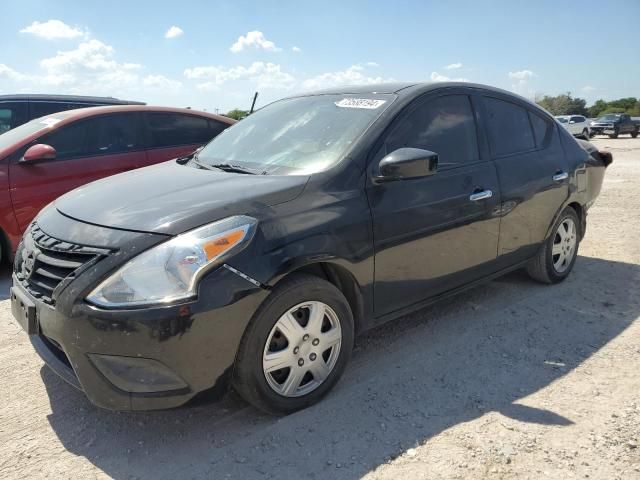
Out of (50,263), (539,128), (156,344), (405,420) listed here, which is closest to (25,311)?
(50,263)

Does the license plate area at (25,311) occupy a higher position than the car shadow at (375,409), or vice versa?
the license plate area at (25,311)

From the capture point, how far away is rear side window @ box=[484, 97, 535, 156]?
3.93 metres

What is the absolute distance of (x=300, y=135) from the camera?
338 centimetres

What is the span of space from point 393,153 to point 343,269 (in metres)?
0.71

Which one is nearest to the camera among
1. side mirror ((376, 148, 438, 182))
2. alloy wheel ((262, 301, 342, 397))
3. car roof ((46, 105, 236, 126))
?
alloy wheel ((262, 301, 342, 397))

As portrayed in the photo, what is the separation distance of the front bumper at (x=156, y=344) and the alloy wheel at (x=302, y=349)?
25cm

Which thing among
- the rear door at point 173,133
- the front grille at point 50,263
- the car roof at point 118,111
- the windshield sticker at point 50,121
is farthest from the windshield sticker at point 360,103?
the windshield sticker at point 50,121

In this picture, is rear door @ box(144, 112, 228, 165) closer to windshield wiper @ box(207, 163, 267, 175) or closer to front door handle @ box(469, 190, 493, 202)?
windshield wiper @ box(207, 163, 267, 175)

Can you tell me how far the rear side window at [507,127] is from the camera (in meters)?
3.93

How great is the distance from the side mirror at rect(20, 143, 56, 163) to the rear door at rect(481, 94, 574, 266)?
12.9 feet

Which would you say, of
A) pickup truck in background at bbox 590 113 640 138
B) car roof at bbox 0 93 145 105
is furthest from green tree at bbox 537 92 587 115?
car roof at bbox 0 93 145 105

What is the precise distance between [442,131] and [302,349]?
69.7 inches

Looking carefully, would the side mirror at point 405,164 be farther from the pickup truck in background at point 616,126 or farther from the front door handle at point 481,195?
the pickup truck in background at point 616,126

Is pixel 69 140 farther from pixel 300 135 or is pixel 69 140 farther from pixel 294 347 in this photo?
pixel 294 347
